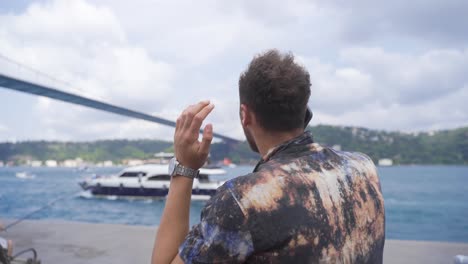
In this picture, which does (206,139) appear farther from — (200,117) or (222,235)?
(222,235)

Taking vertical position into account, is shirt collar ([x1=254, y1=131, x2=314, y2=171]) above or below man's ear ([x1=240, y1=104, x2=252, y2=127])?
below

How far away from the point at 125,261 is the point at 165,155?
2468 centimetres

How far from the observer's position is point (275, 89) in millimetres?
712

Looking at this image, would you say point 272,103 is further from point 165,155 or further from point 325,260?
point 165,155

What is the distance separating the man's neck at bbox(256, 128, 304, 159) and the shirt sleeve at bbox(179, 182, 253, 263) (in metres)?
0.15

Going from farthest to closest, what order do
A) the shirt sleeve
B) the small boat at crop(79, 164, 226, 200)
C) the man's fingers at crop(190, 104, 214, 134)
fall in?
the small boat at crop(79, 164, 226, 200) → the man's fingers at crop(190, 104, 214, 134) → the shirt sleeve

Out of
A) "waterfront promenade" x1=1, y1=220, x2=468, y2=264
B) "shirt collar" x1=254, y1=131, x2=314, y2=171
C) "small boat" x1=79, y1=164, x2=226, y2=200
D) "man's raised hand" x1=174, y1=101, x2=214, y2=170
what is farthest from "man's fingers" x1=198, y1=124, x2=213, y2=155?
"small boat" x1=79, y1=164, x2=226, y2=200

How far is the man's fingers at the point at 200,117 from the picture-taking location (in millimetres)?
733

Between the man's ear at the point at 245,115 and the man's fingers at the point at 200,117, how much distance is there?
6cm

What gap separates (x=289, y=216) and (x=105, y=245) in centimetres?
348

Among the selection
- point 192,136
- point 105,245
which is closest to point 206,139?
point 192,136

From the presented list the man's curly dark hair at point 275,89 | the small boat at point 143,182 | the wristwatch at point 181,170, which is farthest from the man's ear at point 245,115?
the small boat at point 143,182

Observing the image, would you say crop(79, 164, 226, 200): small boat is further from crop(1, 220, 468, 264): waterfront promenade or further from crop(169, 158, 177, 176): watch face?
crop(169, 158, 177, 176): watch face

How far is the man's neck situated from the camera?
76 cm
